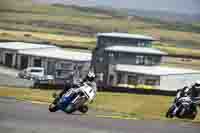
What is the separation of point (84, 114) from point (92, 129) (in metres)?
0.83

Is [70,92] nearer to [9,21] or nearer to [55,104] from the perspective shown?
[55,104]

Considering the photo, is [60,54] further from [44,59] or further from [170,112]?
[170,112]

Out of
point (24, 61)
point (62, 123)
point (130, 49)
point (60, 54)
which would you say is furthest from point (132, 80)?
point (62, 123)

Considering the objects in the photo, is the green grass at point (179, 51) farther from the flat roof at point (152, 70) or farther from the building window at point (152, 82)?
the building window at point (152, 82)

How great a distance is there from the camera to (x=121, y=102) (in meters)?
8.88

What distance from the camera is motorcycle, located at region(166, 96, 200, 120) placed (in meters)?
8.98

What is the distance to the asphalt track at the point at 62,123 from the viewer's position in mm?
7716

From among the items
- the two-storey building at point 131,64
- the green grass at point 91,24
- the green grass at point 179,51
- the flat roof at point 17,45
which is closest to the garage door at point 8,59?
the flat roof at point 17,45

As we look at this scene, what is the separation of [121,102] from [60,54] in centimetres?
118

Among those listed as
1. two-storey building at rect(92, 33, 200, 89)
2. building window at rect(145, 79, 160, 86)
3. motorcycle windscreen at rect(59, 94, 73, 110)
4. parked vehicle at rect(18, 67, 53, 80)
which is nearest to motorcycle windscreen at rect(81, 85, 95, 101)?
motorcycle windscreen at rect(59, 94, 73, 110)

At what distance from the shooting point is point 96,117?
28.2ft

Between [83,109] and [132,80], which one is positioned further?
[132,80]

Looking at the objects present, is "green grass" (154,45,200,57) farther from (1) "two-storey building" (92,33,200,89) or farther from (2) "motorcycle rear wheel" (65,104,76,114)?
(2) "motorcycle rear wheel" (65,104,76,114)

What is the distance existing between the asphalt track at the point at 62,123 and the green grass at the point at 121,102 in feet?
0.55
